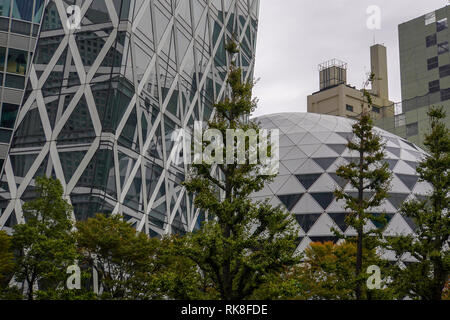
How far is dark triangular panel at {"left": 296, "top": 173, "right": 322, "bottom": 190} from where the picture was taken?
6241 cm

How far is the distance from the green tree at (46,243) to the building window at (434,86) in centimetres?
8928

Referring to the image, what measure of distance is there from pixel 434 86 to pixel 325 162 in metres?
52.1

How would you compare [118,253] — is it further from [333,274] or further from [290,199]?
[290,199]

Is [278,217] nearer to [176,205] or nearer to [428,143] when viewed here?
[428,143]

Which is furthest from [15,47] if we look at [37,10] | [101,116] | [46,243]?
[46,243]

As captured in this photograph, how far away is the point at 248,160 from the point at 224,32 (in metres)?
28.0

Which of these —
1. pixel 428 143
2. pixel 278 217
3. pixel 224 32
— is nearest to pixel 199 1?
pixel 224 32

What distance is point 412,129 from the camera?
104m

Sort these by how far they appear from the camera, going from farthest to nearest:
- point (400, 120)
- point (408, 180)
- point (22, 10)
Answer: point (400, 120) < point (408, 180) < point (22, 10)

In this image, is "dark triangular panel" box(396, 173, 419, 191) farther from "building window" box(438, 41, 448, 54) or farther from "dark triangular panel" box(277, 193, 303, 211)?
"building window" box(438, 41, 448, 54)

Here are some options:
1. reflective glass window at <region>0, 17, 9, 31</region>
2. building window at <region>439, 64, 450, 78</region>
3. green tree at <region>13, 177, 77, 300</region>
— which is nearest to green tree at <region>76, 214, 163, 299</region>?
green tree at <region>13, 177, 77, 300</region>

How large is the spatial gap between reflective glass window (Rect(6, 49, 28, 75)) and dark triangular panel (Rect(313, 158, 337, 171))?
3197 cm

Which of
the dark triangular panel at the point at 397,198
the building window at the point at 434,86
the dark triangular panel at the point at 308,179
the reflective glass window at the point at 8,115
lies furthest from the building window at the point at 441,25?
the reflective glass window at the point at 8,115
